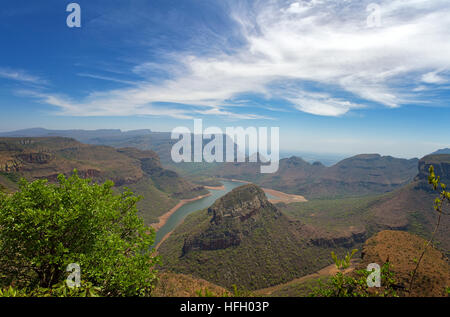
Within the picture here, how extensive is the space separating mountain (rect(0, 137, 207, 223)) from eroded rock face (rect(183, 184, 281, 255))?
4728 centimetres

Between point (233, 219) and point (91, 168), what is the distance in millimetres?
86293

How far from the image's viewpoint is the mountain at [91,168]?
8656 cm

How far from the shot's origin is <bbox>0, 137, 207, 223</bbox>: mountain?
86.6m

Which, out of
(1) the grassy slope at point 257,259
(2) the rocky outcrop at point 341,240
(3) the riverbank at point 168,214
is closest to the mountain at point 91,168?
(3) the riverbank at point 168,214

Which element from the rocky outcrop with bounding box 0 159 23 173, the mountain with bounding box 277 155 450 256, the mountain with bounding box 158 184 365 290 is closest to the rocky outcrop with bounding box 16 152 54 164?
the rocky outcrop with bounding box 0 159 23 173

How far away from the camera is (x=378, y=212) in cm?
9631

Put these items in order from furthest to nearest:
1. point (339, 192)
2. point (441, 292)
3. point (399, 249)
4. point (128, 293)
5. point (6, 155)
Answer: point (339, 192)
point (6, 155)
point (399, 249)
point (441, 292)
point (128, 293)

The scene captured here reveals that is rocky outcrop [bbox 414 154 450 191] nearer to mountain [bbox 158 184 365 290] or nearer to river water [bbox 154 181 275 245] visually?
mountain [bbox 158 184 365 290]

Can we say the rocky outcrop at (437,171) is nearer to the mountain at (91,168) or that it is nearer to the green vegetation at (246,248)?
the green vegetation at (246,248)
